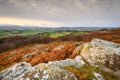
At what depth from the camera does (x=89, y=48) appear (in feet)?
51.8

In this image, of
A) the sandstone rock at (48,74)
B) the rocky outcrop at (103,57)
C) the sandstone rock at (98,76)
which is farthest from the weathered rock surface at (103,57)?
the sandstone rock at (48,74)

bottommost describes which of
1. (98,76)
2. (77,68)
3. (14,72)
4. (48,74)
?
(14,72)

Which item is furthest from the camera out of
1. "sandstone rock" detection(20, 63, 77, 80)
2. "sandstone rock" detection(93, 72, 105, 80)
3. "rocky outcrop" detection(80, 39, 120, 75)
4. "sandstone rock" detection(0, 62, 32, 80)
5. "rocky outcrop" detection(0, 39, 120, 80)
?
"rocky outcrop" detection(80, 39, 120, 75)

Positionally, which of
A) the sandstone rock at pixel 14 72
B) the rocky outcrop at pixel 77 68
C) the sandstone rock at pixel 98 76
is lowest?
the sandstone rock at pixel 14 72

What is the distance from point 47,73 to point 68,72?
4.61 ft

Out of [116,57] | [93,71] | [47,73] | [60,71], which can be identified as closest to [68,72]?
[60,71]

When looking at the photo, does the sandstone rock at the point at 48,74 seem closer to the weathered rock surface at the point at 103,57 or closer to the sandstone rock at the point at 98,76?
the sandstone rock at the point at 98,76

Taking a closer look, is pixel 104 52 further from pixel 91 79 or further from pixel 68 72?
pixel 68 72

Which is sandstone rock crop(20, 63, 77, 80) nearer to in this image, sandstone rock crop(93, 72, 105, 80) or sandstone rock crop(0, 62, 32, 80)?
sandstone rock crop(93, 72, 105, 80)

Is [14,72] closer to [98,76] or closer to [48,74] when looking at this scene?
[48,74]

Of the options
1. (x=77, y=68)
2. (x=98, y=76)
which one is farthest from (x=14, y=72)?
(x=98, y=76)

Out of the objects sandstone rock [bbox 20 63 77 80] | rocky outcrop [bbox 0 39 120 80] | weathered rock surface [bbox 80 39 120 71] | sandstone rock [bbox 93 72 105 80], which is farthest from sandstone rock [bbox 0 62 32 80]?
sandstone rock [bbox 93 72 105 80]

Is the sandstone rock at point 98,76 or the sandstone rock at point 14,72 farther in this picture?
the sandstone rock at point 14,72

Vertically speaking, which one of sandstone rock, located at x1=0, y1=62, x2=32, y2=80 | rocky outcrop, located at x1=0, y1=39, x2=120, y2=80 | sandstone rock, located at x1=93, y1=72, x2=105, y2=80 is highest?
rocky outcrop, located at x1=0, y1=39, x2=120, y2=80
